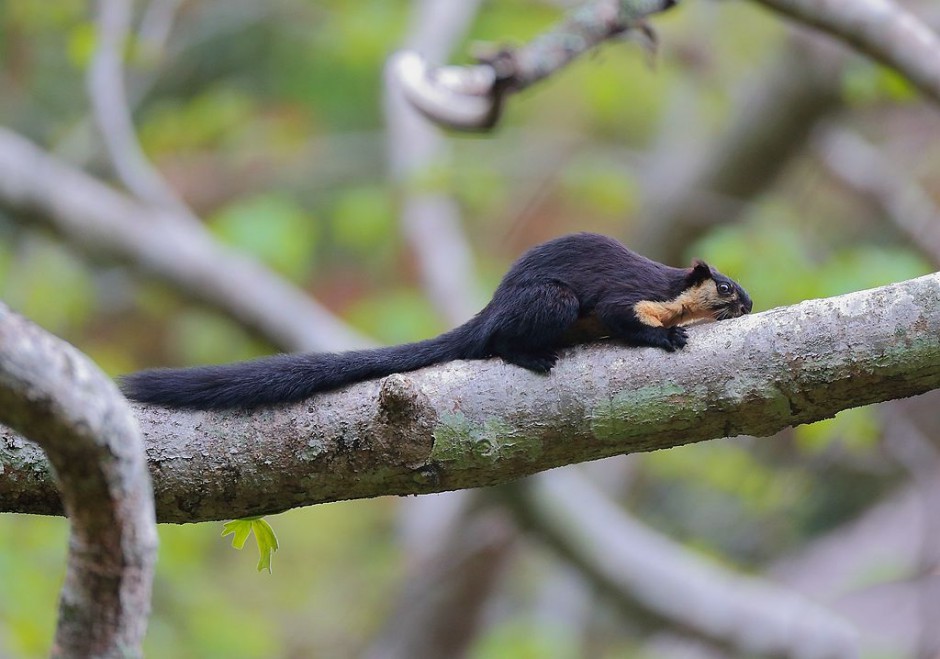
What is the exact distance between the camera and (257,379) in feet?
8.67

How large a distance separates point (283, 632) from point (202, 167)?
16.6 ft

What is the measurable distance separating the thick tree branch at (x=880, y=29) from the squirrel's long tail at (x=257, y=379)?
2263 mm

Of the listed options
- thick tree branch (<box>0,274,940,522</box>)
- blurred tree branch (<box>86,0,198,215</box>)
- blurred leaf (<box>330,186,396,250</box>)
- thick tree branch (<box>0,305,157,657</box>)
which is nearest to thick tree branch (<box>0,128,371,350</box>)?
blurred tree branch (<box>86,0,198,215</box>)

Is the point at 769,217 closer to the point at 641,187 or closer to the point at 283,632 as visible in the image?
the point at 641,187

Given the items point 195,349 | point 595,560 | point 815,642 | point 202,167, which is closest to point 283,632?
point 195,349

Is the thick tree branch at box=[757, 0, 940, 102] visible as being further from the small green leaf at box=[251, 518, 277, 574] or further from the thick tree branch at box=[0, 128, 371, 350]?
the thick tree branch at box=[0, 128, 371, 350]

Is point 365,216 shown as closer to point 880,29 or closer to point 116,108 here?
point 116,108

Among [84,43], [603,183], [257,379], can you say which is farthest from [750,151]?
[257,379]

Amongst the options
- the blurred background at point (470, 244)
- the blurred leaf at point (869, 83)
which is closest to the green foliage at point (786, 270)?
the blurred background at point (470, 244)

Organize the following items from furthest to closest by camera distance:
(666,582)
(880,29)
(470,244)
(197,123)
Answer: (470,244), (197,123), (666,582), (880,29)

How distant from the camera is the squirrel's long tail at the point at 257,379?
261 cm

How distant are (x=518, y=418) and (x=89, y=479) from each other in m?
1.14

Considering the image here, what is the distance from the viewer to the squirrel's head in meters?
3.37

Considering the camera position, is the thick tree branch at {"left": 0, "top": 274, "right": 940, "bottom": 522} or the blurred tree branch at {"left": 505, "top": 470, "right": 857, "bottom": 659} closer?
the thick tree branch at {"left": 0, "top": 274, "right": 940, "bottom": 522}
